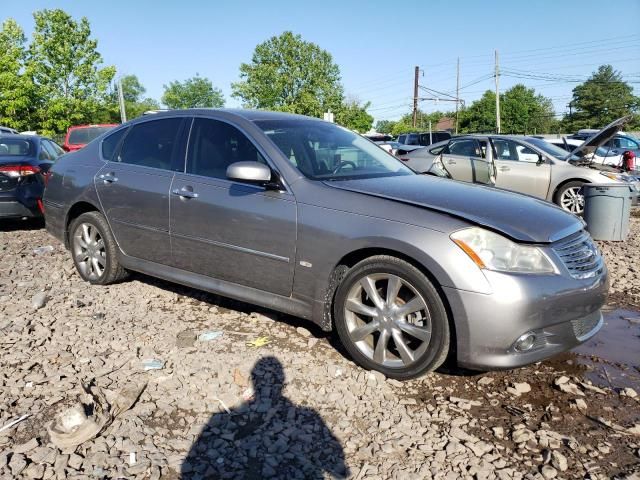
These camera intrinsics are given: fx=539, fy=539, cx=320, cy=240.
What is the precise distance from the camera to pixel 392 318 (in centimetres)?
328

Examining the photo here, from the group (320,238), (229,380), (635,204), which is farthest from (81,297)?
(635,204)

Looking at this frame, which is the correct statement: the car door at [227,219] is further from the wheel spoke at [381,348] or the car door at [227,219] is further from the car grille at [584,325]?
the car grille at [584,325]

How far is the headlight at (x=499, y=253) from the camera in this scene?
2984mm

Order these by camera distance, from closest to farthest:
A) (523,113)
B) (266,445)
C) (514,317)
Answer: (266,445) → (514,317) → (523,113)

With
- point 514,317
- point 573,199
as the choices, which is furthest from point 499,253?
point 573,199

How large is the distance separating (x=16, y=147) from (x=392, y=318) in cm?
792

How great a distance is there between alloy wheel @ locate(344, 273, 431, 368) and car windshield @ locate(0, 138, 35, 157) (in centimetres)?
725

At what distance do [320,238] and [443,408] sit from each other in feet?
4.17

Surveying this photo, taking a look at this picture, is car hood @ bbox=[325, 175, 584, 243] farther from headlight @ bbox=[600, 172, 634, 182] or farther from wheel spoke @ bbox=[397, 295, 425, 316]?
headlight @ bbox=[600, 172, 634, 182]

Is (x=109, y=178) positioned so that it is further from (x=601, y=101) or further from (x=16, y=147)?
(x=601, y=101)

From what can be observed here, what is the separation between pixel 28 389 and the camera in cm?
322

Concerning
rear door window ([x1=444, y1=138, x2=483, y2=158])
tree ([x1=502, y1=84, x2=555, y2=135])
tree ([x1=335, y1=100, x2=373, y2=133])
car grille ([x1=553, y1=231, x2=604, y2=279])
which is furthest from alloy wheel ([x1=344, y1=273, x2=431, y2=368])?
tree ([x1=502, y1=84, x2=555, y2=135])

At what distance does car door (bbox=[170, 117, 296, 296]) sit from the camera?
12.1 ft

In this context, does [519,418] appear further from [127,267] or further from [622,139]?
[622,139]
